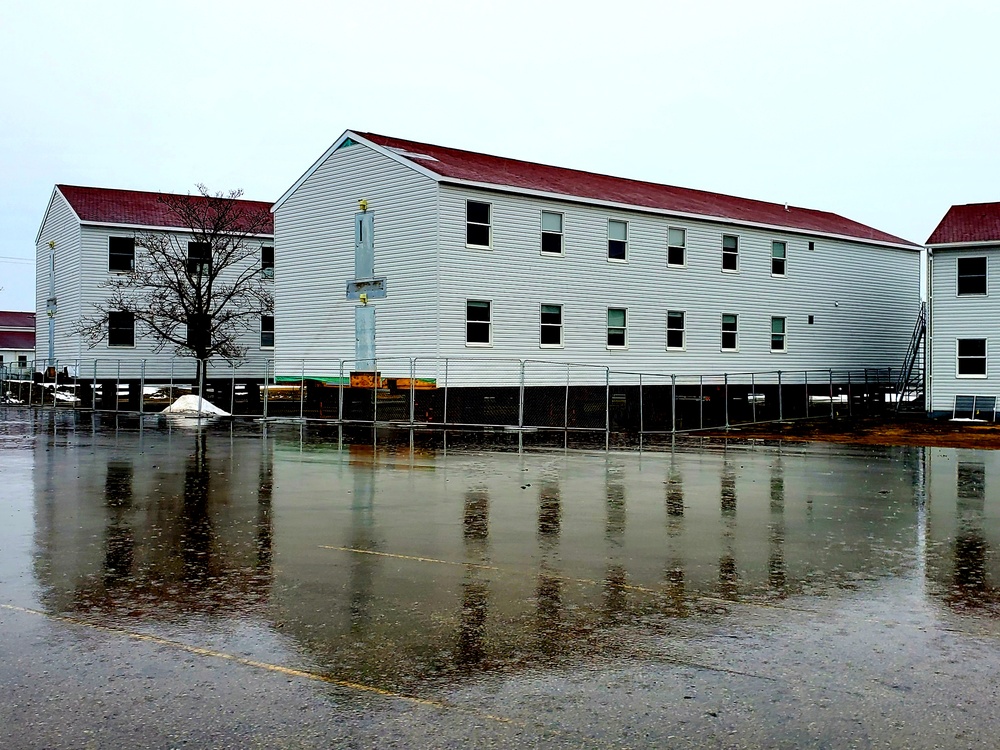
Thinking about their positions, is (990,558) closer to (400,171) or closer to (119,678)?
(119,678)

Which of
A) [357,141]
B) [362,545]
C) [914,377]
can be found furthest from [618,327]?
[362,545]

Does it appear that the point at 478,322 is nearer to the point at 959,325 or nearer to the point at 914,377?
the point at 959,325

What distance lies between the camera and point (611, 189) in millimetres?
41031

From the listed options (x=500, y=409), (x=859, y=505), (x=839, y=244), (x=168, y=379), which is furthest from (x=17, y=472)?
(x=839, y=244)

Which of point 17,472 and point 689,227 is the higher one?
point 689,227

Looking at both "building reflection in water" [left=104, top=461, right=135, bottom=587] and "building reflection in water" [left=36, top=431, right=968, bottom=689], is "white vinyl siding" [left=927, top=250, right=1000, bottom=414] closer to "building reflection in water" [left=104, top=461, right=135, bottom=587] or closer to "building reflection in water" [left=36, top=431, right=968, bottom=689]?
"building reflection in water" [left=36, top=431, right=968, bottom=689]

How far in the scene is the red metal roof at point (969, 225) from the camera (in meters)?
38.2

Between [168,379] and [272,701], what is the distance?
153 feet

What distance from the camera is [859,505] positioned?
14.0 m

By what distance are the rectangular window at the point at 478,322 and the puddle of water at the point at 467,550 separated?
15495mm

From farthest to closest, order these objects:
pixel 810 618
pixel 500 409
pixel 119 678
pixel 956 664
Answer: pixel 500 409 → pixel 810 618 → pixel 956 664 → pixel 119 678

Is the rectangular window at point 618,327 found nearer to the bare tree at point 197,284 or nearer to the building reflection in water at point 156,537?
the bare tree at point 197,284

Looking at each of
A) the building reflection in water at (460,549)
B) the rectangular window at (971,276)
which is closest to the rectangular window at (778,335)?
the rectangular window at (971,276)

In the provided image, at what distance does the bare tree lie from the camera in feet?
153
